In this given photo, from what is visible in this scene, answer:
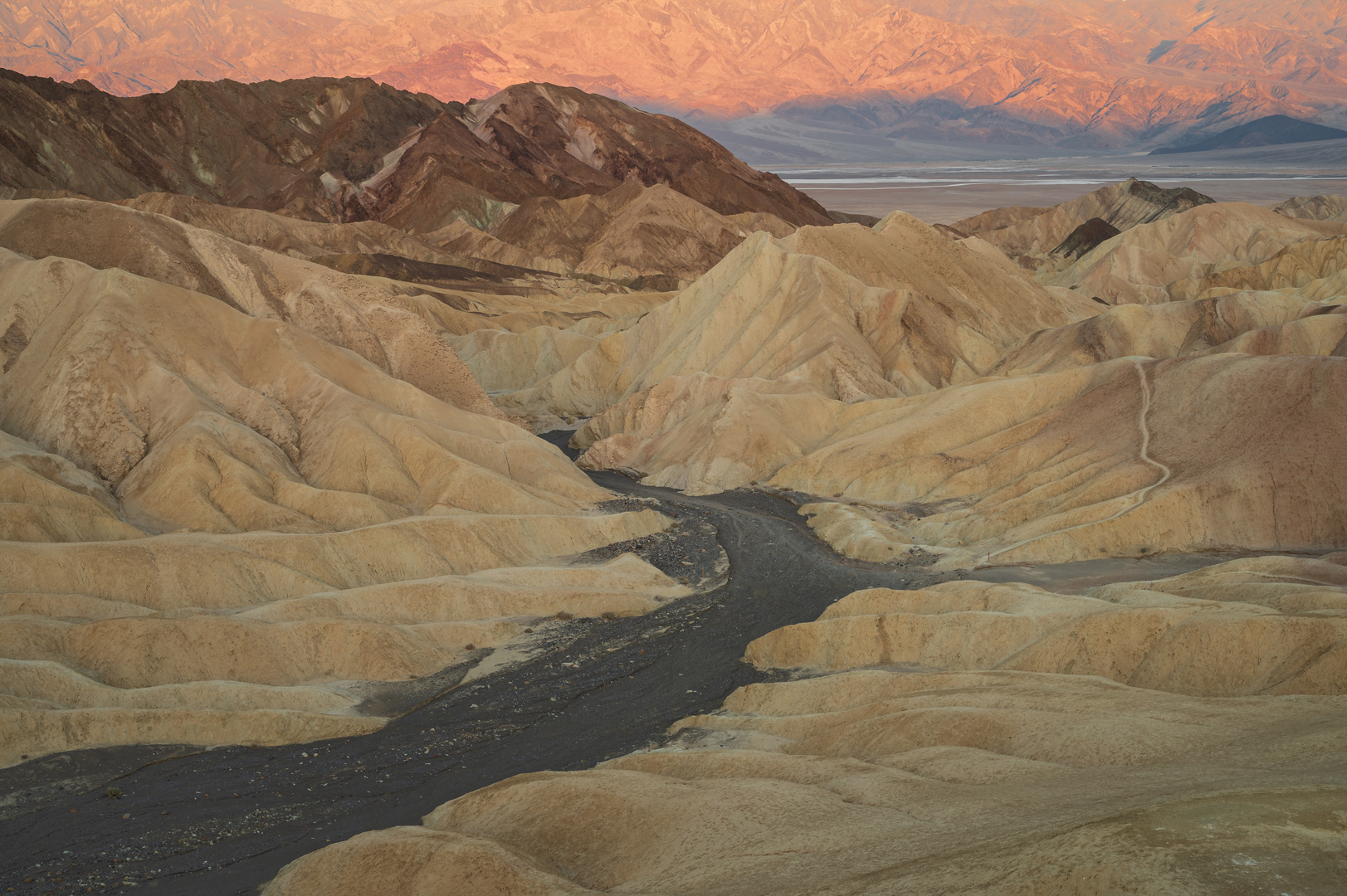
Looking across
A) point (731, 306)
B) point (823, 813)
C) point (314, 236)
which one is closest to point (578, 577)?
point (823, 813)

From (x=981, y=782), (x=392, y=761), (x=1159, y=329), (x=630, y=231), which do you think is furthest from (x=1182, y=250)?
(x=981, y=782)

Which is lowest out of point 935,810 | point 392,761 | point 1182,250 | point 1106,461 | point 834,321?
point 392,761

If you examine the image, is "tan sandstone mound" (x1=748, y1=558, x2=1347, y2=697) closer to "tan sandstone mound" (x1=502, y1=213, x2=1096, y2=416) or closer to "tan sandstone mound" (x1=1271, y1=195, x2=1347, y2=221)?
"tan sandstone mound" (x1=502, y1=213, x2=1096, y2=416)

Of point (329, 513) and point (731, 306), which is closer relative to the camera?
point (329, 513)

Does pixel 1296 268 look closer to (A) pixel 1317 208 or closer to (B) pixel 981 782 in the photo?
(A) pixel 1317 208

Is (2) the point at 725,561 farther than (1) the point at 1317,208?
No

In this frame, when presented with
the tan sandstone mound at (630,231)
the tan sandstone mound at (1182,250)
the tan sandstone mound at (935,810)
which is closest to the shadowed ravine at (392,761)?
the tan sandstone mound at (935,810)

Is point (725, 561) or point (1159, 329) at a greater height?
point (1159, 329)

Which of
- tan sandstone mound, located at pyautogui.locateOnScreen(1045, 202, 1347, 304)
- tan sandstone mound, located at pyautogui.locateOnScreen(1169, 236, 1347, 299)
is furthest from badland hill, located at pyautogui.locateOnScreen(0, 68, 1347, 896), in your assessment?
tan sandstone mound, located at pyautogui.locateOnScreen(1045, 202, 1347, 304)

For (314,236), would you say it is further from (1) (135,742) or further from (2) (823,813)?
(2) (823,813)
